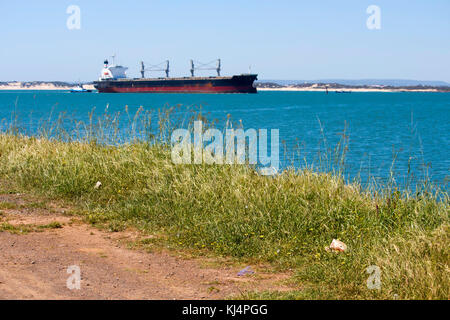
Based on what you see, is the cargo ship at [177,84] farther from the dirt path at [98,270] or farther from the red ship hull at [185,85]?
the dirt path at [98,270]

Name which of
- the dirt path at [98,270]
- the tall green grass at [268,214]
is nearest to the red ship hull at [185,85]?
the tall green grass at [268,214]

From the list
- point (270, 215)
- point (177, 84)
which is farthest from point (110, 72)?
point (270, 215)

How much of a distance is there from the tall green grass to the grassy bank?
0.06 ft

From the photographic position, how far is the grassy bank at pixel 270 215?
5.60m

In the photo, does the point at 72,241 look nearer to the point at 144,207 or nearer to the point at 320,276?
the point at 144,207

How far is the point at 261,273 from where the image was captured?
6.28 metres

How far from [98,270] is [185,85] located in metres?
117

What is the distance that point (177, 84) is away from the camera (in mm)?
122938

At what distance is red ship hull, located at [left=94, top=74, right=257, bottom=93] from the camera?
11462 centimetres

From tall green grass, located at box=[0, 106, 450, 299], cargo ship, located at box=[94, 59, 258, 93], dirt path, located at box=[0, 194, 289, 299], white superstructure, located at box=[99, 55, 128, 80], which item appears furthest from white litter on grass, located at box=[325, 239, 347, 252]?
white superstructure, located at box=[99, 55, 128, 80]
